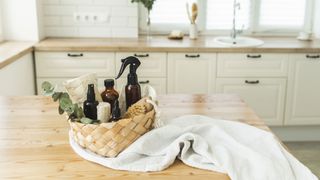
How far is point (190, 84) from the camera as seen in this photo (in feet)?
11.1

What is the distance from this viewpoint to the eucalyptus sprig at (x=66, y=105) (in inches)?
45.0

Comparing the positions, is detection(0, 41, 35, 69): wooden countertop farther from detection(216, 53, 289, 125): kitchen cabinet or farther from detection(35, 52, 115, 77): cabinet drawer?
detection(216, 53, 289, 125): kitchen cabinet

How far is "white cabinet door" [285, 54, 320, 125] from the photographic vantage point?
3.33 m

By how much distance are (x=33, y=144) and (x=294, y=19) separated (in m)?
3.34

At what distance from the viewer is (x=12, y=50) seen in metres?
3.03

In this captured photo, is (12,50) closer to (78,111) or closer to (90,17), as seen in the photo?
(90,17)

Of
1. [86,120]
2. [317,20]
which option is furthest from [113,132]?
[317,20]

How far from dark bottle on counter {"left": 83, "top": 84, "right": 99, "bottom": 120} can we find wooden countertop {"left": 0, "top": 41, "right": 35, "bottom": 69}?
163 cm

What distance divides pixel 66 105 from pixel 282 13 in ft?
10.7

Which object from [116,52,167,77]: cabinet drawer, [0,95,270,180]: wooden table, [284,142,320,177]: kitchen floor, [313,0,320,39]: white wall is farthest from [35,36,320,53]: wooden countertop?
[0,95,270,180]: wooden table

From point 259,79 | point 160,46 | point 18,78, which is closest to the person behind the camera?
point 18,78

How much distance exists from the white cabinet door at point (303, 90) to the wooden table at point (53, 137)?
178 centimetres

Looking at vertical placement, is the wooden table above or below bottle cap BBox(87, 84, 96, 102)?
below

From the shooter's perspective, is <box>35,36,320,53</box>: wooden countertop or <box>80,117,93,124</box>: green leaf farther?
<box>35,36,320,53</box>: wooden countertop
